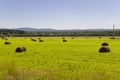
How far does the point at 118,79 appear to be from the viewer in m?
16.8

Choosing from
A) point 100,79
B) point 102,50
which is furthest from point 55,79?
point 102,50

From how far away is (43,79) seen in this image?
580 inches

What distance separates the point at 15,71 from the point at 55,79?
3197mm

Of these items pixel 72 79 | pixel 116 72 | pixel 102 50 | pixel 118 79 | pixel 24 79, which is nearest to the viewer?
pixel 24 79

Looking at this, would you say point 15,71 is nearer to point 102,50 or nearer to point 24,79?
point 24,79

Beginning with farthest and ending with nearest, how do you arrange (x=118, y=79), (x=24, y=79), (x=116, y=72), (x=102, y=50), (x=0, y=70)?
1. (x=102, y=50)
2. (x=116, y=72)
3. (x=0, y=70)
4. (x=118, y=79)
5. (x=24, y=79)

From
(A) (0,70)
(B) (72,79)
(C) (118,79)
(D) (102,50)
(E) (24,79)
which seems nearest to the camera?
(E) (24,79)

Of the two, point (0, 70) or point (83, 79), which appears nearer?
→ point (83, 79)

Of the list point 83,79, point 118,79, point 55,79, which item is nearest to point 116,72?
point 118,79

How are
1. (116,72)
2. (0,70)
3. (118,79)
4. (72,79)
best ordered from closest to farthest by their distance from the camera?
1. (72,79)
2. (118,79)
3. (0,70)
4. (116,72)

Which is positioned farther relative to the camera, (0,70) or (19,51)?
(19,51)

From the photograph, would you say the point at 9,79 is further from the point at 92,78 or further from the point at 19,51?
the point at 19,51

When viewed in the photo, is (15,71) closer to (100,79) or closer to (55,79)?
(55,79)

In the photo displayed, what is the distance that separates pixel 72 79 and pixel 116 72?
5.75 meters
